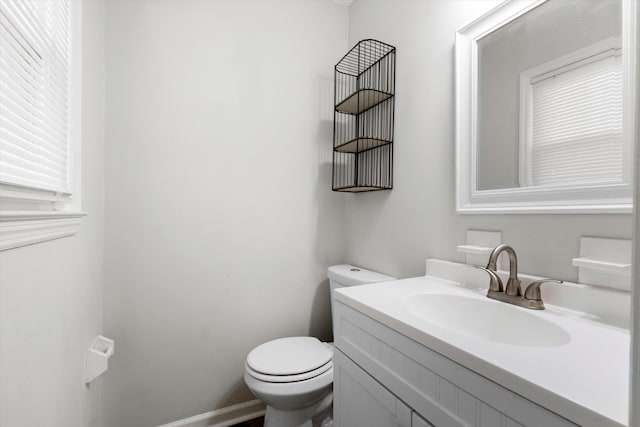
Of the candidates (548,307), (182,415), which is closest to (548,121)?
(548,307)

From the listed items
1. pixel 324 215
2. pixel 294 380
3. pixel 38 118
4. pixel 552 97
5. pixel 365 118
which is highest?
pixel 365 118

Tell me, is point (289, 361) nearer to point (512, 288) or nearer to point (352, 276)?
point (352, 276)

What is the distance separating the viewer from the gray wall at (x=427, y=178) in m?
0.88

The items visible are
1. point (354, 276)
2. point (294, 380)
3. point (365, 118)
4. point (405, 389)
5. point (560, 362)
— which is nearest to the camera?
point (560, 362)

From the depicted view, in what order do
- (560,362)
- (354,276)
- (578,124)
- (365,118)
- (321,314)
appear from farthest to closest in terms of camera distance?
(321,314), (365,118), (354,276), (578,124), (560,362)

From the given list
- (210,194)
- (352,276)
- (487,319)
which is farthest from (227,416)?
(487,319)

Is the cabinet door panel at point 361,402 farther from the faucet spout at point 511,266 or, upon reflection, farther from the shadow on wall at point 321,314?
the shadow on wall at point 321,314

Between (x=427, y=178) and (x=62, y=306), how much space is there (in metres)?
1.36

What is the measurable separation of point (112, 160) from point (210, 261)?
25.6 inches

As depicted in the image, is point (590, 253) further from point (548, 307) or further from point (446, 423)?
point (446, 423)

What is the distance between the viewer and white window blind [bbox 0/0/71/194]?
599mm

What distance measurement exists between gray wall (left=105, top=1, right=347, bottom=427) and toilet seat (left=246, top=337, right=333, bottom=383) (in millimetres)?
247

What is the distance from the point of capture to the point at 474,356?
21.1 inches

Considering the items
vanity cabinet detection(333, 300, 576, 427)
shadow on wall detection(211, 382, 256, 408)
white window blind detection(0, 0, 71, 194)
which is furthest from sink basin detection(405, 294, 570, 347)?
shadow on wall detection(211, 382, 256, 408)
